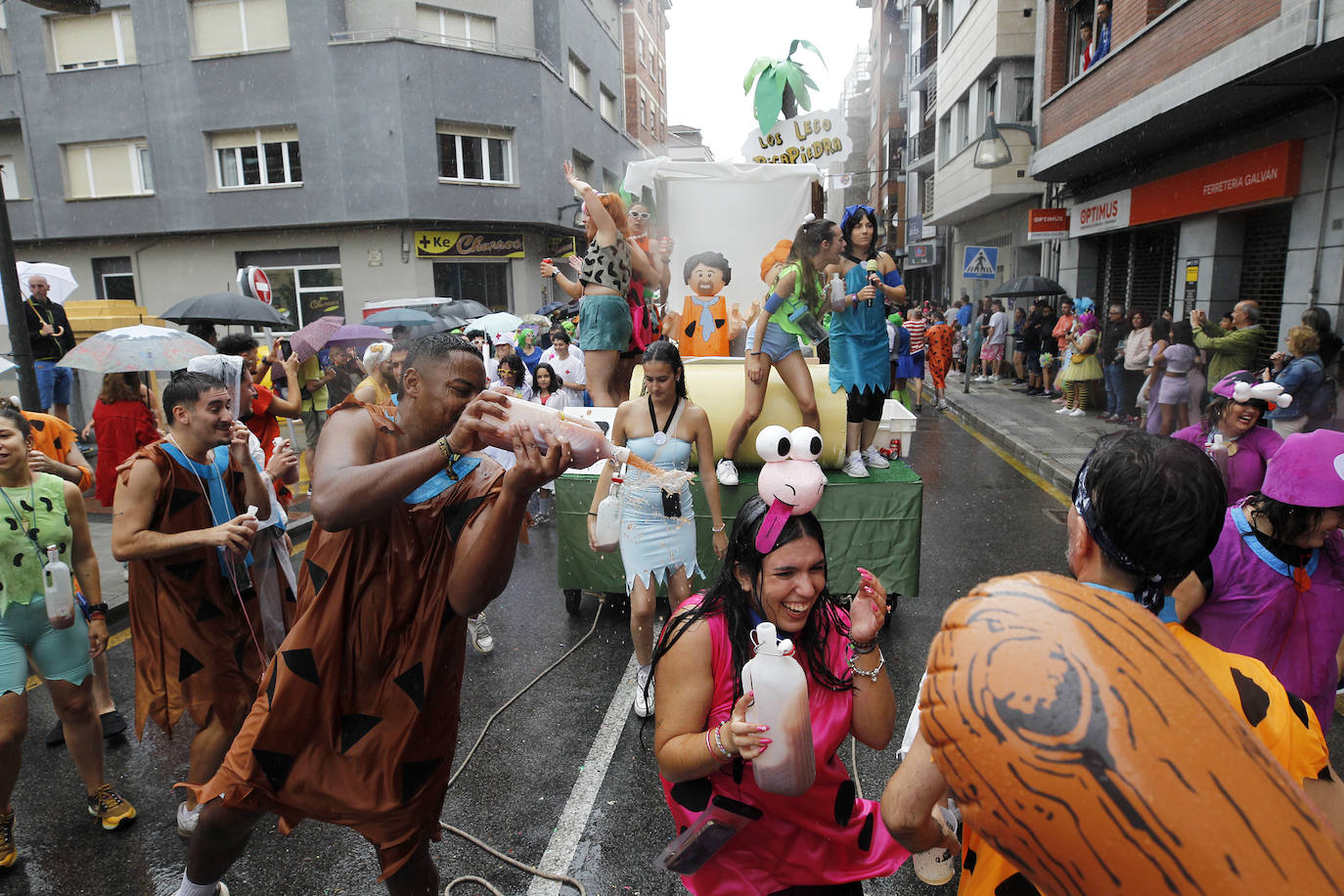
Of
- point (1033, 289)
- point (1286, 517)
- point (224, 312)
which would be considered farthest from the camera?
point (1033, 289)

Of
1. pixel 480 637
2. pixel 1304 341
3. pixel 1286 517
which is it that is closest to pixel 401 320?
pixel 480 637

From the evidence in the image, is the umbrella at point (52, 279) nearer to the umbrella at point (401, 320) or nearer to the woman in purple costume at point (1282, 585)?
the umbrella at point (401, 320)

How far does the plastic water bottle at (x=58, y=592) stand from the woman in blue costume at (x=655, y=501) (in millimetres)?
2179

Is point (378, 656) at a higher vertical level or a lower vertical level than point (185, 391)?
lower

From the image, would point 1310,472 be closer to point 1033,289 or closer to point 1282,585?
point 1282,585

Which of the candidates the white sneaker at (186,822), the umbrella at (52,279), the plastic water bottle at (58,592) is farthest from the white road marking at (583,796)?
the umbrella at (52,279)

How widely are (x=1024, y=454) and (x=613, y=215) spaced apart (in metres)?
7.16

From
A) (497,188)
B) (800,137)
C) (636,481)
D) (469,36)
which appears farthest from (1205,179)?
(469,36)

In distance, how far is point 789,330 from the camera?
5.04m

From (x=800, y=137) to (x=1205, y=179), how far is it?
6227mm

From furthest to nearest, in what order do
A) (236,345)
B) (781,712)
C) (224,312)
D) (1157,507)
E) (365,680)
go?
(224,312), (236,345), (365,680), (781,712), (1157,507)

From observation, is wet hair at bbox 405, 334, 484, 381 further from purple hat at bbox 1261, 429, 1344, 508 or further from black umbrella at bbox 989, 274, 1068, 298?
black umbrella at bbox 989, 274, 1068, 298

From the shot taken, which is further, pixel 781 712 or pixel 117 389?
pixel 117 389

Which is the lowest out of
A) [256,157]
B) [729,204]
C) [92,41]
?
[729,204]
